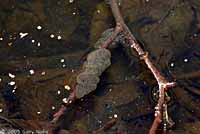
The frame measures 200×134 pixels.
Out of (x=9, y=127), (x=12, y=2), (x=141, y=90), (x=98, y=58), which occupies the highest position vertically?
(x=12, y=2)

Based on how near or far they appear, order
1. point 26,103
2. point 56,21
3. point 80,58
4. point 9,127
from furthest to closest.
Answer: point 56,21
point 80,58
point 26,103
point 9,127

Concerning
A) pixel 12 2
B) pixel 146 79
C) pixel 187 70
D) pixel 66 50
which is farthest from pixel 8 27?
pixel 187 70

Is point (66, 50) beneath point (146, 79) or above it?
above

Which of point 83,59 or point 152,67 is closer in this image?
point 152,67

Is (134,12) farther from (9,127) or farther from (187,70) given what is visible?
(9,127)

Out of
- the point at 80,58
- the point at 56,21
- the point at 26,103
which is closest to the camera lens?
the point at 26,103

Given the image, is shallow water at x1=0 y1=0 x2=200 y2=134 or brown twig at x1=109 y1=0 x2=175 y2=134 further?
shallow water at x1=0 y1=0 x2=200 y2=134
